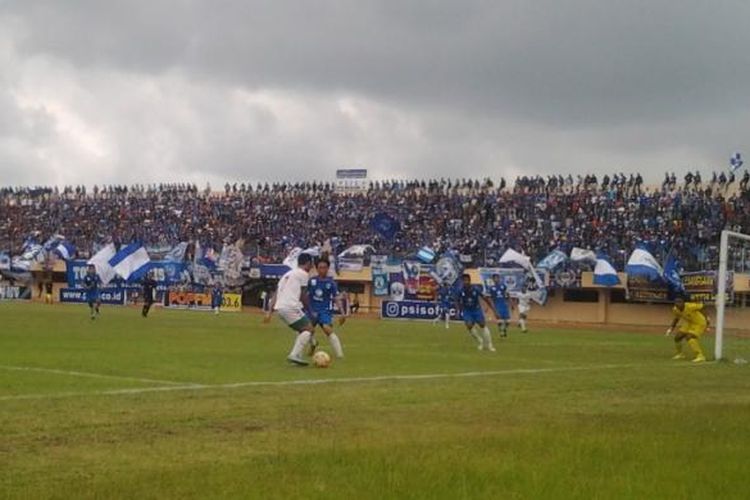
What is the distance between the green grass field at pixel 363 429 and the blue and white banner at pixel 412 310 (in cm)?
3295

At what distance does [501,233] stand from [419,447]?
54.7m

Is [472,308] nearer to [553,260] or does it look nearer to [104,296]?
[553,260]

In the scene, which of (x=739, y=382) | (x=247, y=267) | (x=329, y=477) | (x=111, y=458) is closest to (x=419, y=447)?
(x=329, y=477)

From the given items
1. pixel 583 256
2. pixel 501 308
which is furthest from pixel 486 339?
pixel 583 256

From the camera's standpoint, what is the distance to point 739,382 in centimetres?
1920

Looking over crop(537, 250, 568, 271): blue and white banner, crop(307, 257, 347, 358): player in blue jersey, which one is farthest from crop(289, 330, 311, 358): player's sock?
crop(537, 250, 568, 271): blue and white banner

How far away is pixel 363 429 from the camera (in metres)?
11.7

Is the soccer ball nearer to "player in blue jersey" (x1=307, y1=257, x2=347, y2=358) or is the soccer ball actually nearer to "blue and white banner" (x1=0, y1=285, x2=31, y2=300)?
"player in blue jersey" (x1=307, y1=257, x2=347, y2=358)

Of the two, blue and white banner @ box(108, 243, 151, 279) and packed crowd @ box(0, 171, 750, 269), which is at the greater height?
packed crowd @ box(0, 171, 750, 269)

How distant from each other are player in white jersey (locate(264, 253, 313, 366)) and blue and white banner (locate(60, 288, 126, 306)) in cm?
5205

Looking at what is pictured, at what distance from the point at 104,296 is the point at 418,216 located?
20.7 meters

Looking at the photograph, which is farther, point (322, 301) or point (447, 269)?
point (447, 269)

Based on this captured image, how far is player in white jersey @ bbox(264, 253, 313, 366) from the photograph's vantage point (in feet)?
65.9

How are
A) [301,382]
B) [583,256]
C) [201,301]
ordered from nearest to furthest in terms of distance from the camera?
[301,382]
[583,256]
[201,301]
